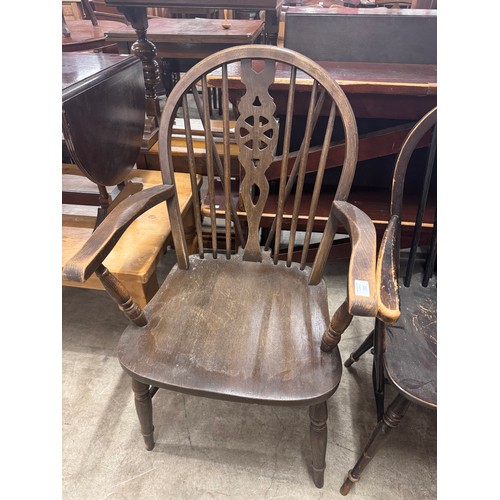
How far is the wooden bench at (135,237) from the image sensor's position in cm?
117

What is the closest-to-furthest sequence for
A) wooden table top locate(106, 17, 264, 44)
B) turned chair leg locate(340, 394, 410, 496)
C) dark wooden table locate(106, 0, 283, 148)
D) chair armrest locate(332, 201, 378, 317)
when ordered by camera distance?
chair armrest locate(332, 201, 378, 317), turned chair leg locate(340, 394, 410, 496), dark wooden table locate(106, 0, 283, 148), wooden table top locate(106, 17, 264, 44)

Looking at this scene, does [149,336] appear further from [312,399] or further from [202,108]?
[202,108]

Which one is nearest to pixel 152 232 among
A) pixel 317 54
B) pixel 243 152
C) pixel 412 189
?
pixel 243 152

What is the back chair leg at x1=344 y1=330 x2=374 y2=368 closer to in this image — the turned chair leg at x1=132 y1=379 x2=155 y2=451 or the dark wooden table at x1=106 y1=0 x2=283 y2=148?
the turned chair leg at x1=132 y1=379 x2=155 y2=451

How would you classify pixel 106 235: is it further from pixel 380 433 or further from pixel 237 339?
pixel 380 433

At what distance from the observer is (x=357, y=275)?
69cm

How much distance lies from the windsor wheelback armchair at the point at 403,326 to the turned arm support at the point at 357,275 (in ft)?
0.11

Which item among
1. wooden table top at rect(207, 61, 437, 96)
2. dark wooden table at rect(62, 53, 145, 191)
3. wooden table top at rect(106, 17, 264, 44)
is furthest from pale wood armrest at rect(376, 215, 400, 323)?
wooden table top at rect(106, 17, 264, 44)

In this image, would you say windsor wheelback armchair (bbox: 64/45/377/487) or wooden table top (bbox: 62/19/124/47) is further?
wooden table top (bbox: 62/19/124/47)

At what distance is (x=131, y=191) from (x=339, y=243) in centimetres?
88

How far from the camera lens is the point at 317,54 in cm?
140

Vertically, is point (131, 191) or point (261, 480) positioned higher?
point (131, 191)

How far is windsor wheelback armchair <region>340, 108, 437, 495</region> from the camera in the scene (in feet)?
2.59

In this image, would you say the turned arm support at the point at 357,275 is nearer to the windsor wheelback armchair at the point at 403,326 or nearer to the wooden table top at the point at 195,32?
the windsor wheelback armchair at the point at 403,326
